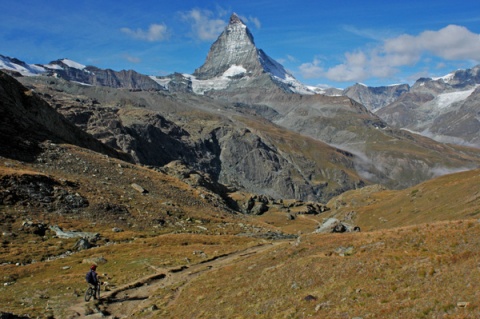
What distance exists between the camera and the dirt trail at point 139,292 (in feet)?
103

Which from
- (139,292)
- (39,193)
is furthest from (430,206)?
(39,193)

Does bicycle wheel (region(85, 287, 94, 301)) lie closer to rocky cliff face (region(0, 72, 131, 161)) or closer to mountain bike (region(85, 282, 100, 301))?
mountain bike (region(85, 282, 100, 301))

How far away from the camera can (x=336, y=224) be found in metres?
60.5

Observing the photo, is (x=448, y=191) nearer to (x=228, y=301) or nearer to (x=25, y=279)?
(x=228, y=301)

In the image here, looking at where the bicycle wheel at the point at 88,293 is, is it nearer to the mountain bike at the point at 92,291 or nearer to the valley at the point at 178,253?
the mountain bike at the point at 92,291

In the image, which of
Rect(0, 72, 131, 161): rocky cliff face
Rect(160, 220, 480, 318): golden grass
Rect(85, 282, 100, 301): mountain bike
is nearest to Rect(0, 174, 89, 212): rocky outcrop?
Rect(0, 72, 131, 161): rocky cliff face

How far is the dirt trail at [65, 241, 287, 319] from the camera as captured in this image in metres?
31.4

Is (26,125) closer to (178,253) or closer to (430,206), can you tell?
(178,253)

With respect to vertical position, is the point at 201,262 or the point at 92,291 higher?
the point at 92,291

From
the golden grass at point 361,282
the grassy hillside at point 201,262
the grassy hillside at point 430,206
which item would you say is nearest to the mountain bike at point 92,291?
the grassy hillside at point 201,262

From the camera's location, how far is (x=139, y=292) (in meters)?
37.3

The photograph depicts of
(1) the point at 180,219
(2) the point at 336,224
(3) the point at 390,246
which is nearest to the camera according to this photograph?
(3) the point at 390,246

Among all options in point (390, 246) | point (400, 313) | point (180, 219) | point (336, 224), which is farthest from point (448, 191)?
point (400, 313)

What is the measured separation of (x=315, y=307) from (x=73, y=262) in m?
31.8
